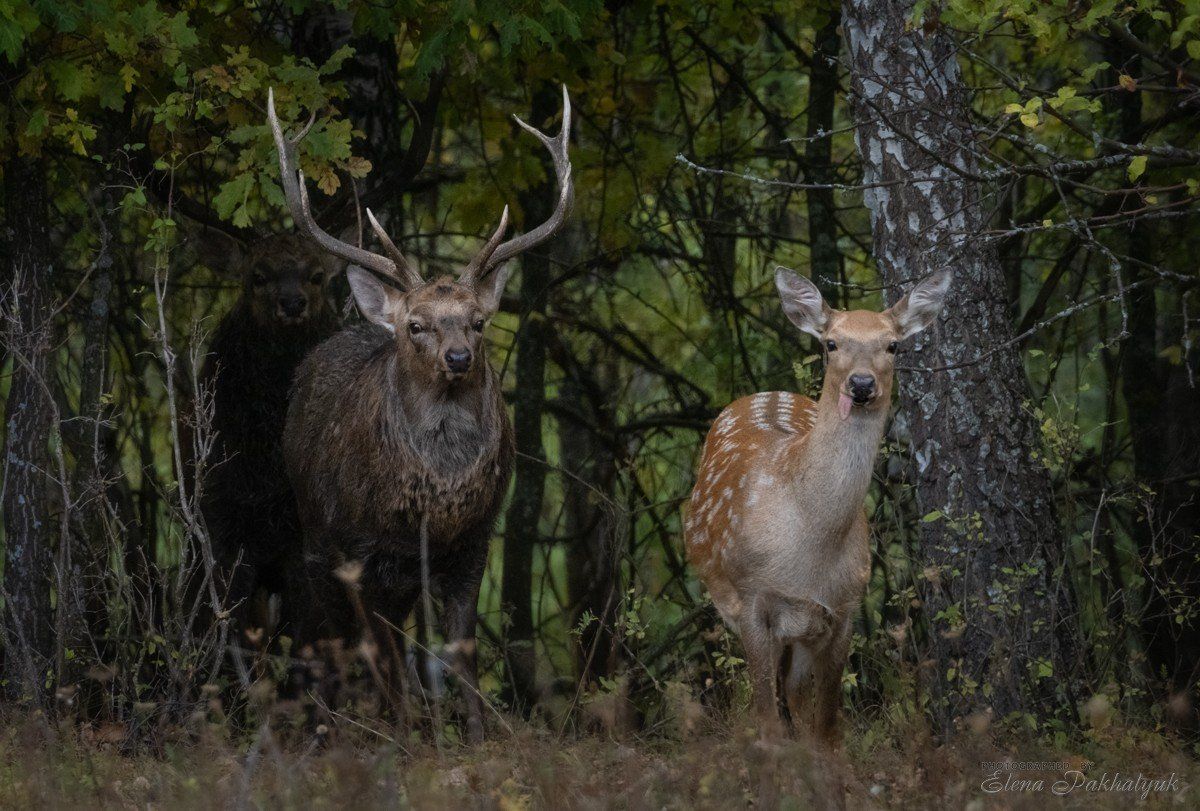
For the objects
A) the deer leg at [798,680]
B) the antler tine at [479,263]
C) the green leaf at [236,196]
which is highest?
the green leaf at [236,196]

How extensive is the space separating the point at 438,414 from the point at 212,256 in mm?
2498

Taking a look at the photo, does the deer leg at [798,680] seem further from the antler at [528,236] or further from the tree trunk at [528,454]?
the tree trunk at [528,454]

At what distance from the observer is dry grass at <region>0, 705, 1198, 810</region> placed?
162 inches

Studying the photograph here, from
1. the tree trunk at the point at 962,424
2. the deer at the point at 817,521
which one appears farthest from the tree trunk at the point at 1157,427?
the deer at the point at 817,521

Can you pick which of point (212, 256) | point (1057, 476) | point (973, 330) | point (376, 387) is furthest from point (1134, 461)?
point (212, 256)

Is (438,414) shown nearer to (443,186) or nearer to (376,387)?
(376,387)

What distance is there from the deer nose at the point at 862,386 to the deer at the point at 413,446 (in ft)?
6.06

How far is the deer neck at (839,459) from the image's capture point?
5.89 m

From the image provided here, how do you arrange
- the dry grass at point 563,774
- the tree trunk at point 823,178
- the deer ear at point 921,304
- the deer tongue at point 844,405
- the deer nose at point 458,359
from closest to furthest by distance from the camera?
1. the dry grass at point 563,774
2. the deer tongue at point 844,405
3. the deer ear at point 921,304
4. the deer nose at point 458,359
5. the tree trunk at point 823,178

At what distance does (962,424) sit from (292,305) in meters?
3.73

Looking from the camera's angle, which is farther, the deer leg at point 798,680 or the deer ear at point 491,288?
the deer ear at point 491,288

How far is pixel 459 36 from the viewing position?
23.9 feet

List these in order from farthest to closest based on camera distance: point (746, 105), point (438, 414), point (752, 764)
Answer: point (746, 105)
point (438, 414)
point (752, 764)

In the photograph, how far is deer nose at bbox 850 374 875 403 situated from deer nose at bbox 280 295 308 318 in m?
3.74
